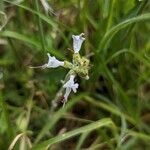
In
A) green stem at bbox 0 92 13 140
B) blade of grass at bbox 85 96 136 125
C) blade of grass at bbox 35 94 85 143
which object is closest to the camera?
green stem at bbox 0 92 13 140

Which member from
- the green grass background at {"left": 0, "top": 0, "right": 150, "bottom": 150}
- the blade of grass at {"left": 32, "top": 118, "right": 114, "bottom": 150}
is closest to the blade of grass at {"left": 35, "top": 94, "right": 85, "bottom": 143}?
the green grass background at {"left": 0, "top": 0, "right": 150, "bottom": 150}

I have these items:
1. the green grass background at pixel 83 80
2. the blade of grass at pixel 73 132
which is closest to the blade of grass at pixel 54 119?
the green grass background at pixel 83 80

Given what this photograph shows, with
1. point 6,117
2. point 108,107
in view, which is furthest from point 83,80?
point 6,117

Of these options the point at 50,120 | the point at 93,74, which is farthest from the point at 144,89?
the point at 50,120

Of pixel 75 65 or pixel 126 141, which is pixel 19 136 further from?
pixel 126 141

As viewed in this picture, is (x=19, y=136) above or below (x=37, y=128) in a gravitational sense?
below

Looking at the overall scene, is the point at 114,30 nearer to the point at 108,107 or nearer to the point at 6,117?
the point at 108,107

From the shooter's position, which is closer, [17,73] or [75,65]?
[75,65]

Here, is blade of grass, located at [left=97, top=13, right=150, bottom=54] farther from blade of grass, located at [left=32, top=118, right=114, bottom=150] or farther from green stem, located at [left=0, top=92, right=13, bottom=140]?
green stem, located at [left=0, top=92, right=13, bottom=140]

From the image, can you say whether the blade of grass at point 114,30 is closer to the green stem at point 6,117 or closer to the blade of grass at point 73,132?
the blade of grass at point 73,132
